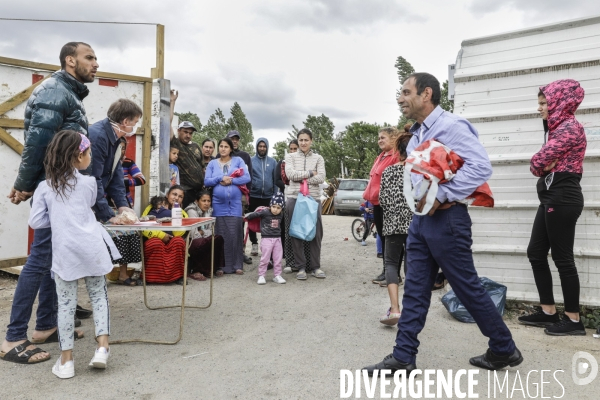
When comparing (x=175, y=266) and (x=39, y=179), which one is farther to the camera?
(x=175, y=266)

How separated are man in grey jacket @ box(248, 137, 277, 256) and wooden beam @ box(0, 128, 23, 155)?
11.1 ft

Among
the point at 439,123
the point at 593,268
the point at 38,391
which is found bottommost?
the point at 38,391

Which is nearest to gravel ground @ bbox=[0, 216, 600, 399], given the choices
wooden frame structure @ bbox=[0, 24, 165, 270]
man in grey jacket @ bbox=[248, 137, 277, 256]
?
wooden frame structure @ bbox=[0, 24, 165, 270]

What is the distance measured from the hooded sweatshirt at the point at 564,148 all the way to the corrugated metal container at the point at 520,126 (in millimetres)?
419

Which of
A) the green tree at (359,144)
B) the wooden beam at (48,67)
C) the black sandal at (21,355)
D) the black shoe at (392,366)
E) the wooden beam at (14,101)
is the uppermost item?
the green tree at (359,144)

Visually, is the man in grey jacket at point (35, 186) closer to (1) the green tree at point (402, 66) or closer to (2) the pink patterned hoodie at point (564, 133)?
(2) the pink patterned hoodie at point (564, 133)

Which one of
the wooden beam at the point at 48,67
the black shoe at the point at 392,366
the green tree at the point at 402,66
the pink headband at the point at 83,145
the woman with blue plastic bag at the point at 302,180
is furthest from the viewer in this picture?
the green tree at the point at 402,66

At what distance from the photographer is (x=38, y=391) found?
9.59 feet

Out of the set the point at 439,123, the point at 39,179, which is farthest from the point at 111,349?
the point at 439,123

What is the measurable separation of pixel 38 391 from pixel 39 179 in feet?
4.86

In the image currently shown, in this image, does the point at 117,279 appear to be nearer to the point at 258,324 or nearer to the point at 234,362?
the point at 258,324

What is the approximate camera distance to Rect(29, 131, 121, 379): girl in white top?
3.13 meters

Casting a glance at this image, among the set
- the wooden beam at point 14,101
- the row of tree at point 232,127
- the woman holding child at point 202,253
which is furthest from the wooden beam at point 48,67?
the row of tree at point 232,127

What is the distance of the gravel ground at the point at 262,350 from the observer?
293cm
